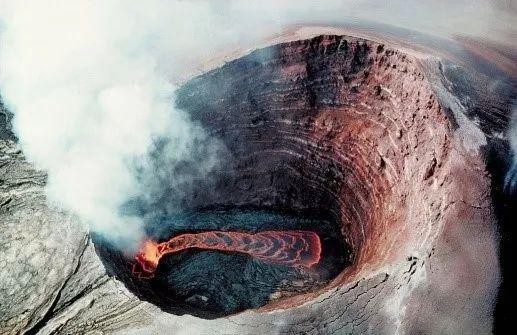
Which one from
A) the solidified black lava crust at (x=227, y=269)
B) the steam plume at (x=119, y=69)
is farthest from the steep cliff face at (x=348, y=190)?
the steam plume at (x=119, y=69)

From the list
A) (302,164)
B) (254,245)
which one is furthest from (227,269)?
(302,164)

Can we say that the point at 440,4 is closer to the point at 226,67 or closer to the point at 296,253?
the point at 226,67

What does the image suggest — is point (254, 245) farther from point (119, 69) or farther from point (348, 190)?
point (119, 69)

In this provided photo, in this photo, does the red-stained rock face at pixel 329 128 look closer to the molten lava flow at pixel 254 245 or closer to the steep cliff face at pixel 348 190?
the steep cliff face at pixel 348 190

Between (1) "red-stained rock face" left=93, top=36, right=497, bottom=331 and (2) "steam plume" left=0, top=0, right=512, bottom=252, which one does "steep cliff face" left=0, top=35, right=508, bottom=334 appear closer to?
(1) "red-stained rock face" left=93, top=36, right=497, bottom=331

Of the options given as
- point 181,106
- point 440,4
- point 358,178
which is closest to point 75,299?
point 181,106
